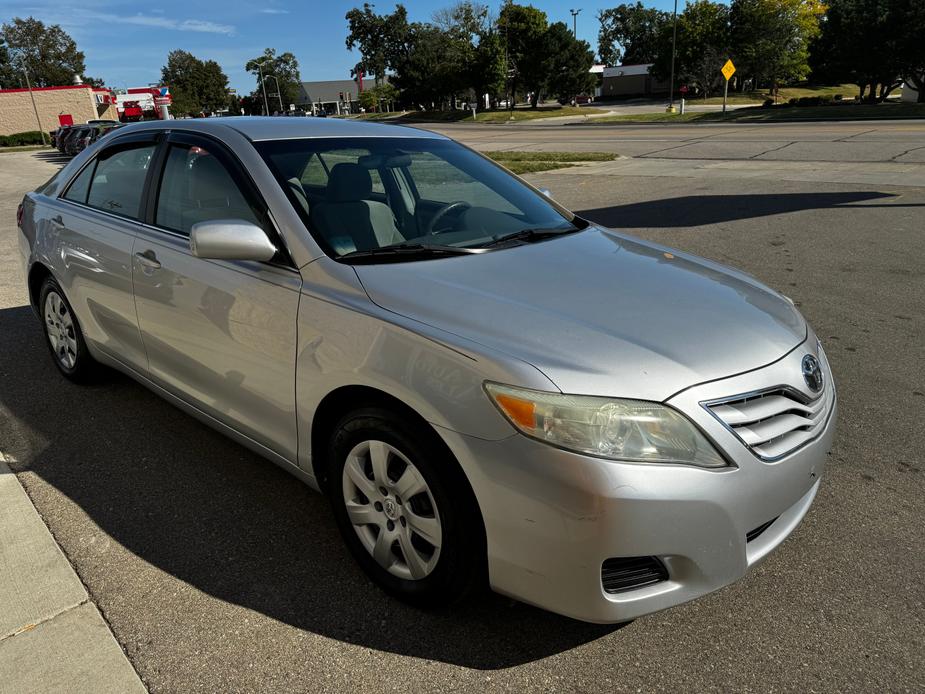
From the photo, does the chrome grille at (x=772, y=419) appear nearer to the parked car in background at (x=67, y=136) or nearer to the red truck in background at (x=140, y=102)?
the parked car in background at (x=67, y=136)

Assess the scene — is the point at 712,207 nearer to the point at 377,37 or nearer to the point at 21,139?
the point at 21,139

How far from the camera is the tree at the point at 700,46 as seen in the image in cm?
6393

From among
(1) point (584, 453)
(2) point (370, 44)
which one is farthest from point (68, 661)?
(2) point (370, 44)

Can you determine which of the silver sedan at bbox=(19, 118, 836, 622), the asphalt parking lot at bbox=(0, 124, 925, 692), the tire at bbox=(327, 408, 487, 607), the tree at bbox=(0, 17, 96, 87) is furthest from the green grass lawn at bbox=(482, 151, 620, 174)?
the tree at bbox=(0, 17, 96, 87)

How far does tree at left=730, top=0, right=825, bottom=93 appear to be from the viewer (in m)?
60.7

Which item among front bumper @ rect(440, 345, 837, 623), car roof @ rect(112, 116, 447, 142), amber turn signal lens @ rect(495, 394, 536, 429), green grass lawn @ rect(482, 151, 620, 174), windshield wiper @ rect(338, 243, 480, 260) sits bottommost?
green grass lawn @ rect(482, 151, 620, 174)

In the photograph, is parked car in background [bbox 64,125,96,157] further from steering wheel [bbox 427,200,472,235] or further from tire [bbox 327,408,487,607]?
tire [bbox 327,408,487,607]

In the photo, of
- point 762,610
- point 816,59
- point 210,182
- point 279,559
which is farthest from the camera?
point 816,59

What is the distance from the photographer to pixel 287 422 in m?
2.77

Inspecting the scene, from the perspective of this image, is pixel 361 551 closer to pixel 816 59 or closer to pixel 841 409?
pixel 841 409

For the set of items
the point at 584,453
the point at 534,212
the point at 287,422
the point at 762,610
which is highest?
the point at 534,212

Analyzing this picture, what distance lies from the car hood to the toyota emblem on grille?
3.4 inches

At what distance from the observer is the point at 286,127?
341 cm

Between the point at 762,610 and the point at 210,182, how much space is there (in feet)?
9.35
